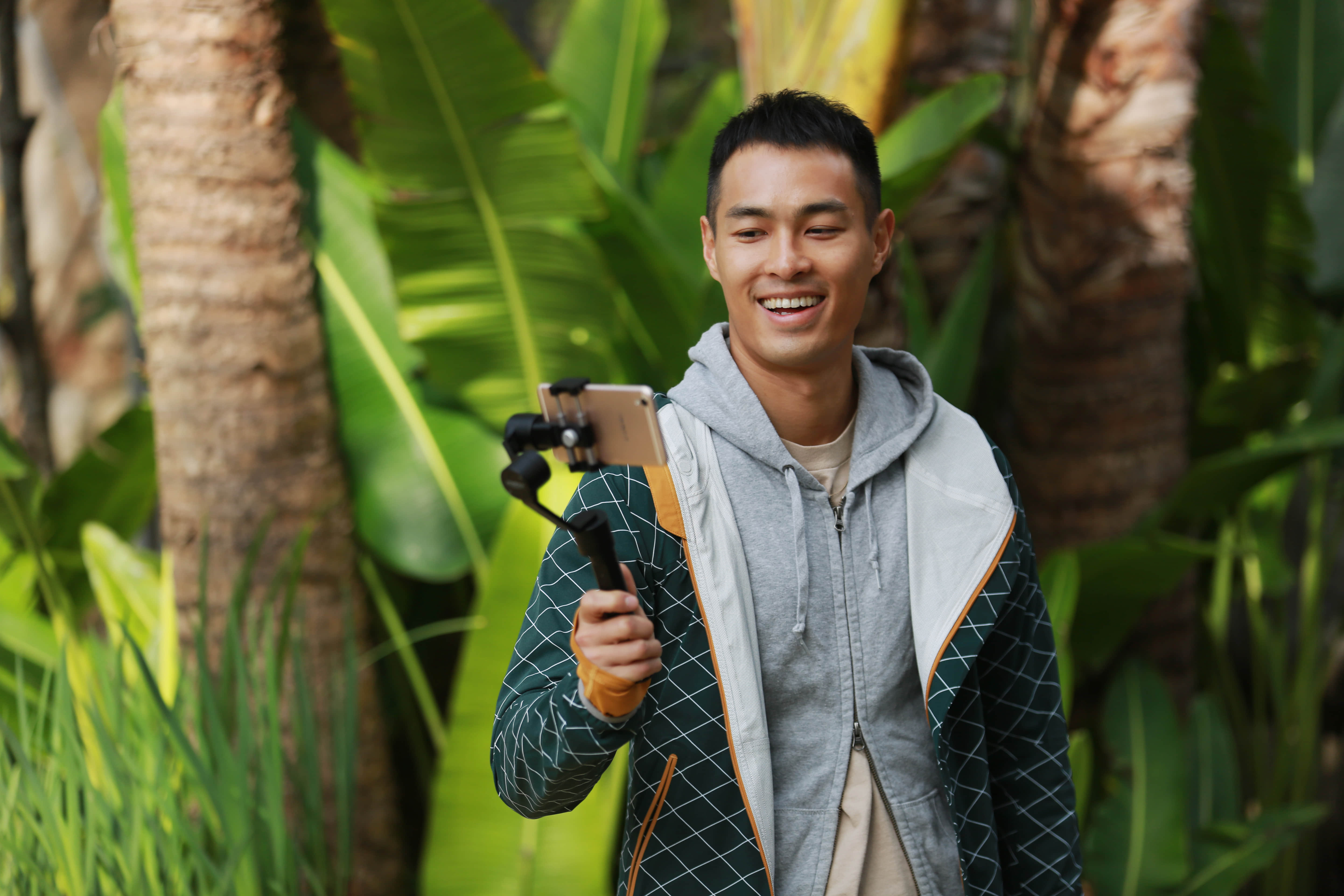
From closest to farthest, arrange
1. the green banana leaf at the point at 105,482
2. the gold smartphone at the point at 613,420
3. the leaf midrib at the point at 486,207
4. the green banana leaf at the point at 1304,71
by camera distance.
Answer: the gold smartphone at the point at 613,420 → the leaf midrib at the point at 486,207 → the green banana leaf at the point at 105,482 → the green banana leaf at the point at 1304,71

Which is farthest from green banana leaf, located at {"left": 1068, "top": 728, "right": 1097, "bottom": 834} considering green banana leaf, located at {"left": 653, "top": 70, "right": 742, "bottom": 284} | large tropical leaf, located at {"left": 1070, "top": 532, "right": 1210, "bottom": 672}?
green banana leaf, located at {"left": 653, "top": 70, "right": 742, "bottom": 284}

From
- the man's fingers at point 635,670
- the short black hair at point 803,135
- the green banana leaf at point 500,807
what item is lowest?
the green banana leaf at point 500,807

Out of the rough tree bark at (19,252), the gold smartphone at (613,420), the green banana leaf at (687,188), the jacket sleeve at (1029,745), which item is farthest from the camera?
the rough tree bark at (19,252)

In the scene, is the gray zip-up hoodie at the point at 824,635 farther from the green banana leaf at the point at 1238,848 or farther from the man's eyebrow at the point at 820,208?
the green banana leaf at the point at 1238,848

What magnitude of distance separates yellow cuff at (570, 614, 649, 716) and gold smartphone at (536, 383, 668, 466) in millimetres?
116

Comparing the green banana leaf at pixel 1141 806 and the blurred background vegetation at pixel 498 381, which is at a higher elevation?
the blurred background vegetation at pixel 498 381

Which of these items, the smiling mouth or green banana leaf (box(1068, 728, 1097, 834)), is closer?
the smiling mouth

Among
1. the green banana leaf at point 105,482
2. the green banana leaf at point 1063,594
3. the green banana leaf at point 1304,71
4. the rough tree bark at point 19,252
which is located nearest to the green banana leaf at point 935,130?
the green banana leaf at point 1063,594

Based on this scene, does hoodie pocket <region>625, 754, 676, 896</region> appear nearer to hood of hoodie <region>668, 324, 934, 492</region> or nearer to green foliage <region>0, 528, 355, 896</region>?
hood of hoodie <region>668, 324, 934, 492</region>

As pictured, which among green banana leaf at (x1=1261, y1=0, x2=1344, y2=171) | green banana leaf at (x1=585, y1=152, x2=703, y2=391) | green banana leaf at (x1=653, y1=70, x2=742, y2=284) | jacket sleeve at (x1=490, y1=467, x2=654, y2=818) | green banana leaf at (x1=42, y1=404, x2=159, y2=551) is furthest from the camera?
green banana leaf at (x1=1261, y1=0, x2=1344, y2=171)

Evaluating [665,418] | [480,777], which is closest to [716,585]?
[665,418]

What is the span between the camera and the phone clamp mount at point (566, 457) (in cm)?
59

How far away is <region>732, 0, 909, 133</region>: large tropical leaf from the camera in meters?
1.59

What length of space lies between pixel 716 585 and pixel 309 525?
1.26 metres
